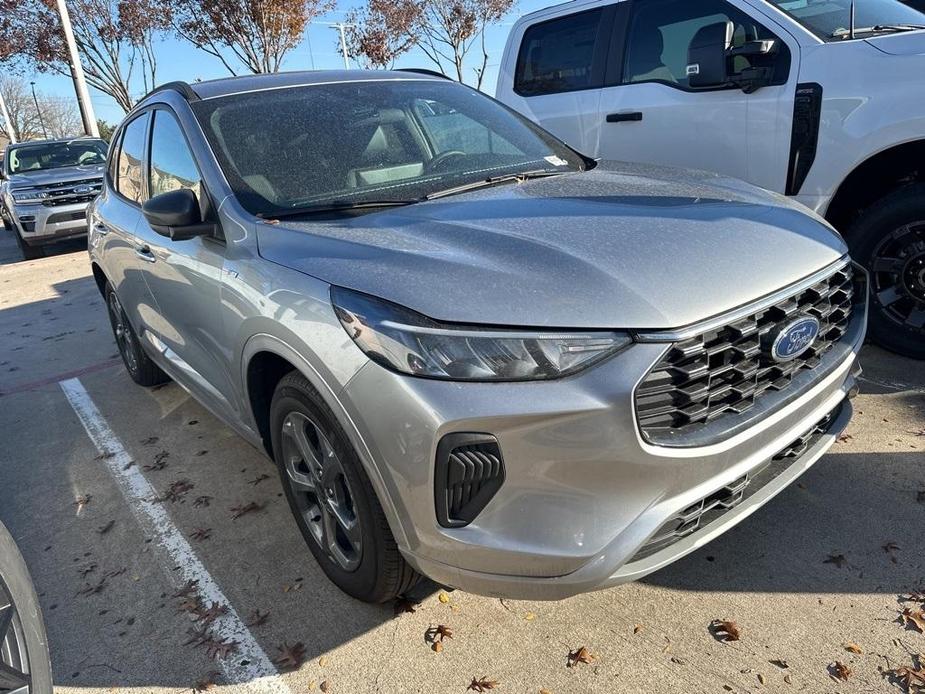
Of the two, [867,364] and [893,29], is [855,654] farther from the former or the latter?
[893,29]

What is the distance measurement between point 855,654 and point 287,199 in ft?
7.79

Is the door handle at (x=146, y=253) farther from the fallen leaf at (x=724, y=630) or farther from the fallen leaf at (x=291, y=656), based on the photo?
the fallen leaf at (x=724, y=630)

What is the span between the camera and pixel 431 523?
185 cm

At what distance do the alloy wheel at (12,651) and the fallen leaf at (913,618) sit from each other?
8.28 ft

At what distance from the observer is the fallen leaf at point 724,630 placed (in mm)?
2145

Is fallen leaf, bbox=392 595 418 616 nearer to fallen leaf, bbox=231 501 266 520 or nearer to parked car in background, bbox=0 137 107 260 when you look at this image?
fallen leaf, bbox=231 501 266 520

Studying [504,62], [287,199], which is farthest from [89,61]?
[287,199]

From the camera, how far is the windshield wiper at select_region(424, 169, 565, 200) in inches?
104

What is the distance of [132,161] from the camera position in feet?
12.9

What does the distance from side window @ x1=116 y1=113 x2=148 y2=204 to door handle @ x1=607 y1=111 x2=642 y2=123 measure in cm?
284

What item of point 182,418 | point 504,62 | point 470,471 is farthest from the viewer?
point 504,62

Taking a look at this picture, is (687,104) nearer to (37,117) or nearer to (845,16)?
(845,16)

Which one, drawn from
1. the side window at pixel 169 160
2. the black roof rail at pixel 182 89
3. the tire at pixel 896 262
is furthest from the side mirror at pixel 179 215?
the tire at pixel 896 262

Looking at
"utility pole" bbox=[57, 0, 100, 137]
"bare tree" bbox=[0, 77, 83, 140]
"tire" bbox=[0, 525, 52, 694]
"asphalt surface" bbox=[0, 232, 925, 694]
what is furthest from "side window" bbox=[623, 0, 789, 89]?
"bare tree" bbox=[0, 77, 83, 140]
